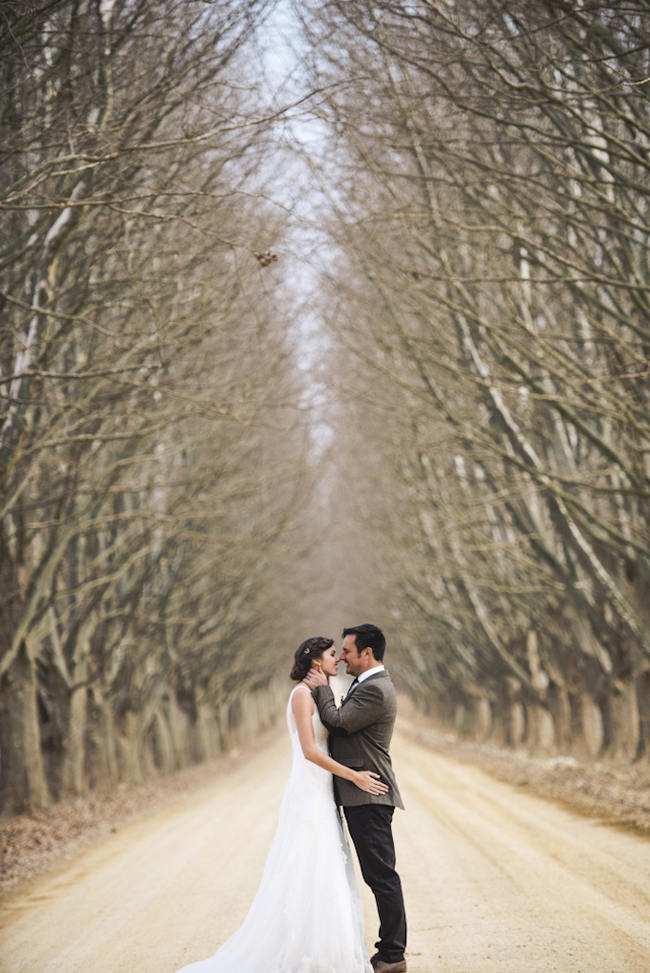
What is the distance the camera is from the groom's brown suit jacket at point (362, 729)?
5.64 meters

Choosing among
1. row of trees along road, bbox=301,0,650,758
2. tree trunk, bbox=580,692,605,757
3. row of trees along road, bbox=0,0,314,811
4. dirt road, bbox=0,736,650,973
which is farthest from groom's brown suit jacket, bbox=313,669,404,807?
tree trunk, bbox=580,692,605,757

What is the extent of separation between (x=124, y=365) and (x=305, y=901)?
7.97 meters

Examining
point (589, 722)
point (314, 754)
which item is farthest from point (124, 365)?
point (589, 722)

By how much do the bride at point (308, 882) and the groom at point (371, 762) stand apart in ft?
0.23

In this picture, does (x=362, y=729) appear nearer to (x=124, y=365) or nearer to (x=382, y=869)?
(x=382, y=869)

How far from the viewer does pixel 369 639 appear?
5832mm

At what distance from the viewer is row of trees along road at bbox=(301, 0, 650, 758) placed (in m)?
9.20

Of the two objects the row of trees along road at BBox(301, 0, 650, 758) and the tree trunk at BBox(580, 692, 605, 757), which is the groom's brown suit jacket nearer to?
the row of trees along road at BBox(301, 0, 650, 758)

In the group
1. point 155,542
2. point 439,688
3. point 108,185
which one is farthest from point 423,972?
point 439,688

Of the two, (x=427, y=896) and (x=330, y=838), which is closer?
(x=330, y=838)

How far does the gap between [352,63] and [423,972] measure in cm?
904

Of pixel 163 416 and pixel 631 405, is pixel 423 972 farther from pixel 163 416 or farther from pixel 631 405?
pixel 163 416

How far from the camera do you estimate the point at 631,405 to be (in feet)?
34.5

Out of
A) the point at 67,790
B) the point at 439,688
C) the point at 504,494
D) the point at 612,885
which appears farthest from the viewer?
the point at 439,688
